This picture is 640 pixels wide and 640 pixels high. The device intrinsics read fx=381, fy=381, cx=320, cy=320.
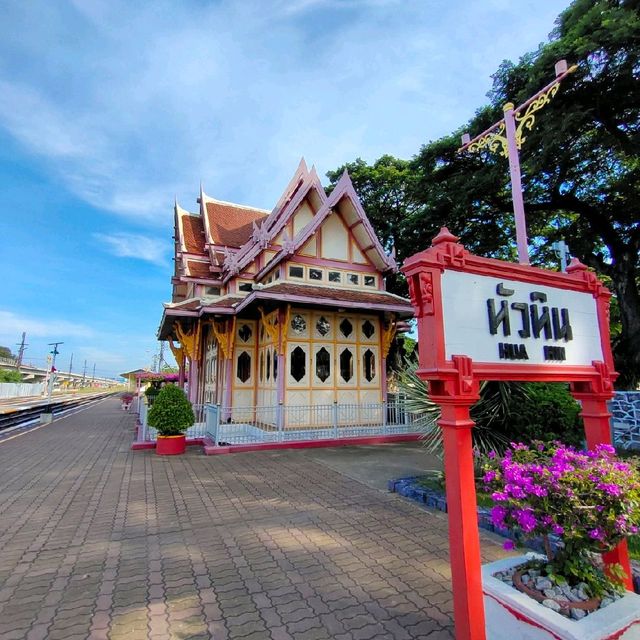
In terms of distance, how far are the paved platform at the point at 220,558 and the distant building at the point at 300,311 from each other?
5006 mm

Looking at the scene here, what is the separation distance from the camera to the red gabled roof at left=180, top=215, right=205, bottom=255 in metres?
17.2

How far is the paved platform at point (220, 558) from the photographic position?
2900 millimetres

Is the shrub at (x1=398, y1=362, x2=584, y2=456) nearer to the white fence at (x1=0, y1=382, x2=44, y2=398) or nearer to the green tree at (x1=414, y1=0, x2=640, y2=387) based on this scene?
the green tree at (x1=414, y1=0, x2=640, y2=387)

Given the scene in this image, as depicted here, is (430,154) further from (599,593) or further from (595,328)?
(599,593)

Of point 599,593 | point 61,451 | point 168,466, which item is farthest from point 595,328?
point 61,451

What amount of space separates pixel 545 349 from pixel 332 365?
957cm

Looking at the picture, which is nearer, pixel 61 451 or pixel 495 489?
pixel 495 489

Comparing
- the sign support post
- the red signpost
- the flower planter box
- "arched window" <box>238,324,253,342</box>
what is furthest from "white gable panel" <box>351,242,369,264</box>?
the flower planter box

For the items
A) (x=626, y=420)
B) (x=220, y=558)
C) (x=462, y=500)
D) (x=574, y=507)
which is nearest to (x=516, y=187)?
(x=574, y=507)

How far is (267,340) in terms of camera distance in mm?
12969

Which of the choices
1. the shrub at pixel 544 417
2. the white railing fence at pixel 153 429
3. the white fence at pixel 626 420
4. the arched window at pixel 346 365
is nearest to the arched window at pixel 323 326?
the arched window at pixel 346 365

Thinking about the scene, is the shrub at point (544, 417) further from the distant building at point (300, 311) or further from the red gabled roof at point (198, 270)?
the red gabled roof at point (198, 270)

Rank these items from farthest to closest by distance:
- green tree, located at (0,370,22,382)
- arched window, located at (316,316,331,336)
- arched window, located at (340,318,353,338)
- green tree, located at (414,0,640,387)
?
green tree, located at (0,370,22,382), arched window, located at (340,318,353,338), arched window, located at (316,316,331,336), green tree, located at (414,0,640,387)

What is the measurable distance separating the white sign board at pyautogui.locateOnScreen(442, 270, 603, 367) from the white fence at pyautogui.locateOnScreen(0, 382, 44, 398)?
54.4 metres
